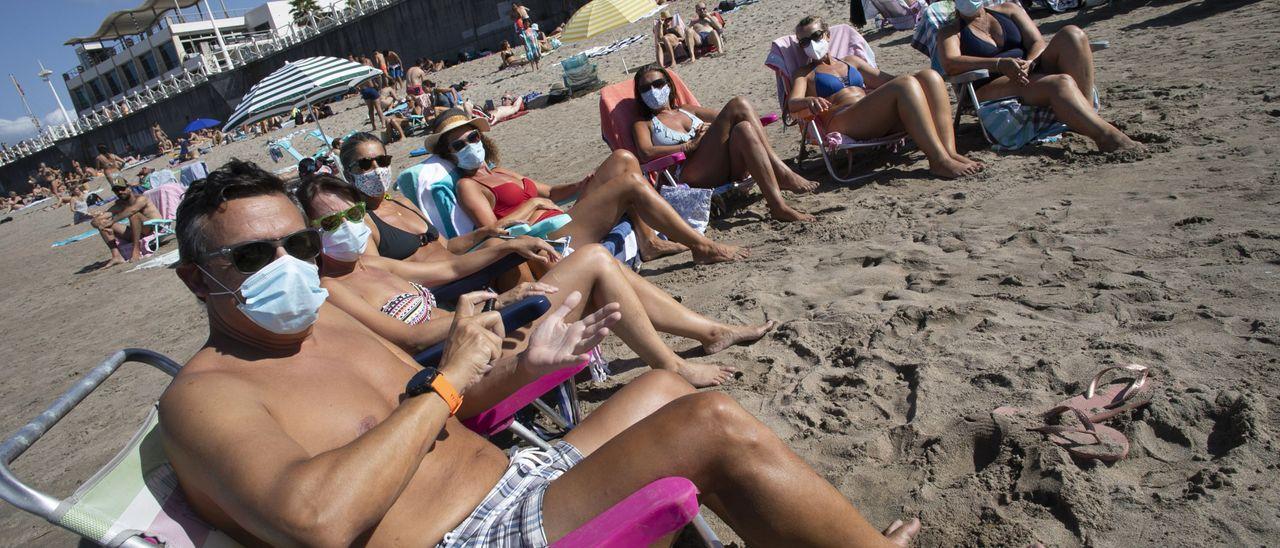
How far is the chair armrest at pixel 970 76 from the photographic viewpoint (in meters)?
5.36

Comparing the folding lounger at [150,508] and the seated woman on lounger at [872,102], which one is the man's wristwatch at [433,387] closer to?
the folding lounger at [150,508]

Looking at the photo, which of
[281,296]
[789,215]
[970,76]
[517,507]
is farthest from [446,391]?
[970,76]

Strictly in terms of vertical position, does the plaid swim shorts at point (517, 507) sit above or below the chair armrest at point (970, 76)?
below

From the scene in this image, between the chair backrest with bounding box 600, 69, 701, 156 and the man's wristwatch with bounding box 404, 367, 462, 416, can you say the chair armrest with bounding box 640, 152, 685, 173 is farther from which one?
the man's wristwatch with bounding box 404, 367, 462, 416

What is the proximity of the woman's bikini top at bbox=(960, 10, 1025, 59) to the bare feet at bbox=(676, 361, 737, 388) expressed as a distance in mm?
Answer: 4000

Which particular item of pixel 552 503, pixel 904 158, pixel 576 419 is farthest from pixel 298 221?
pixel 904 158

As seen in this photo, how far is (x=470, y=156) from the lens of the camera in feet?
15.2

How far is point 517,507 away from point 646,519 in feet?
1.48

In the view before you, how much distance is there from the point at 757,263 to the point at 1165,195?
2.23 metres

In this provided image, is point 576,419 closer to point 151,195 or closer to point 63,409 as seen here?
point 63,409

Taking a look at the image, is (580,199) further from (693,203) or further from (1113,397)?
(1113,397)

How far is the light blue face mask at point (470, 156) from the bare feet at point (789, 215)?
2101mm

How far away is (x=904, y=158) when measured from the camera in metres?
5.82

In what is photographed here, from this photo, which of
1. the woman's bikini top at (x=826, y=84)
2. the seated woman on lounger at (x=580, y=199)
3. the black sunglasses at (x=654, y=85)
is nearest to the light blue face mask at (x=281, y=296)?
the seated woman on lounger at (x=580, y=199)
